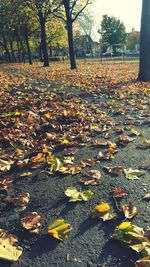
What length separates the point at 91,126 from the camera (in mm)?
5715

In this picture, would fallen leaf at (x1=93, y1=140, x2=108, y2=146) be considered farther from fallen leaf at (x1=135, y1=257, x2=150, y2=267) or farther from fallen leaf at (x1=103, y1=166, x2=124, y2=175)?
fallen leaf at (x1=135, y1=257, x2=150, y2=267)

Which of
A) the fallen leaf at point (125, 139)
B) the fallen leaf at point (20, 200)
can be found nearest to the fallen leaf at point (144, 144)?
the fallen leaf at point (125, 139)

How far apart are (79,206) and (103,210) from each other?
262 millimetres

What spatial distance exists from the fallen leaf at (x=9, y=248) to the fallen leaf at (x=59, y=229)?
0.29 meters

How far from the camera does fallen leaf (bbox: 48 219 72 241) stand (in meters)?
2.54

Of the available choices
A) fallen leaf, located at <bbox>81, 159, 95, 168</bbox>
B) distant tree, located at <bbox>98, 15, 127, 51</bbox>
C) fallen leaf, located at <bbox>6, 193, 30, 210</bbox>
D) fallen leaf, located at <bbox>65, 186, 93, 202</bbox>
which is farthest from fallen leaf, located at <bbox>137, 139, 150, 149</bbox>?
distant tree, located at <bbox>98, 15, 127, 51</bbox>

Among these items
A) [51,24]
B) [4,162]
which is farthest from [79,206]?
[51,24]

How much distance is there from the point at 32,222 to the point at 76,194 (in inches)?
25.4

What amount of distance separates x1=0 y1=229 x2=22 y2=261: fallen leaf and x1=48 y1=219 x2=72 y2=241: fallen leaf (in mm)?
289

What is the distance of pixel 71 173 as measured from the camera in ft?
12.4

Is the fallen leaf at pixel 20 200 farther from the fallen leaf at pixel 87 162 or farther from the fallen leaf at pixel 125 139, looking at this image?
the fallen leaf at pixel 125 139

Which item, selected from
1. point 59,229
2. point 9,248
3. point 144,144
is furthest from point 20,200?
point 144,144

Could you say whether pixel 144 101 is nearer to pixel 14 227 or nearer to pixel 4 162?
pixel 4 162

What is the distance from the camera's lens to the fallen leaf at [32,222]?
262cm
